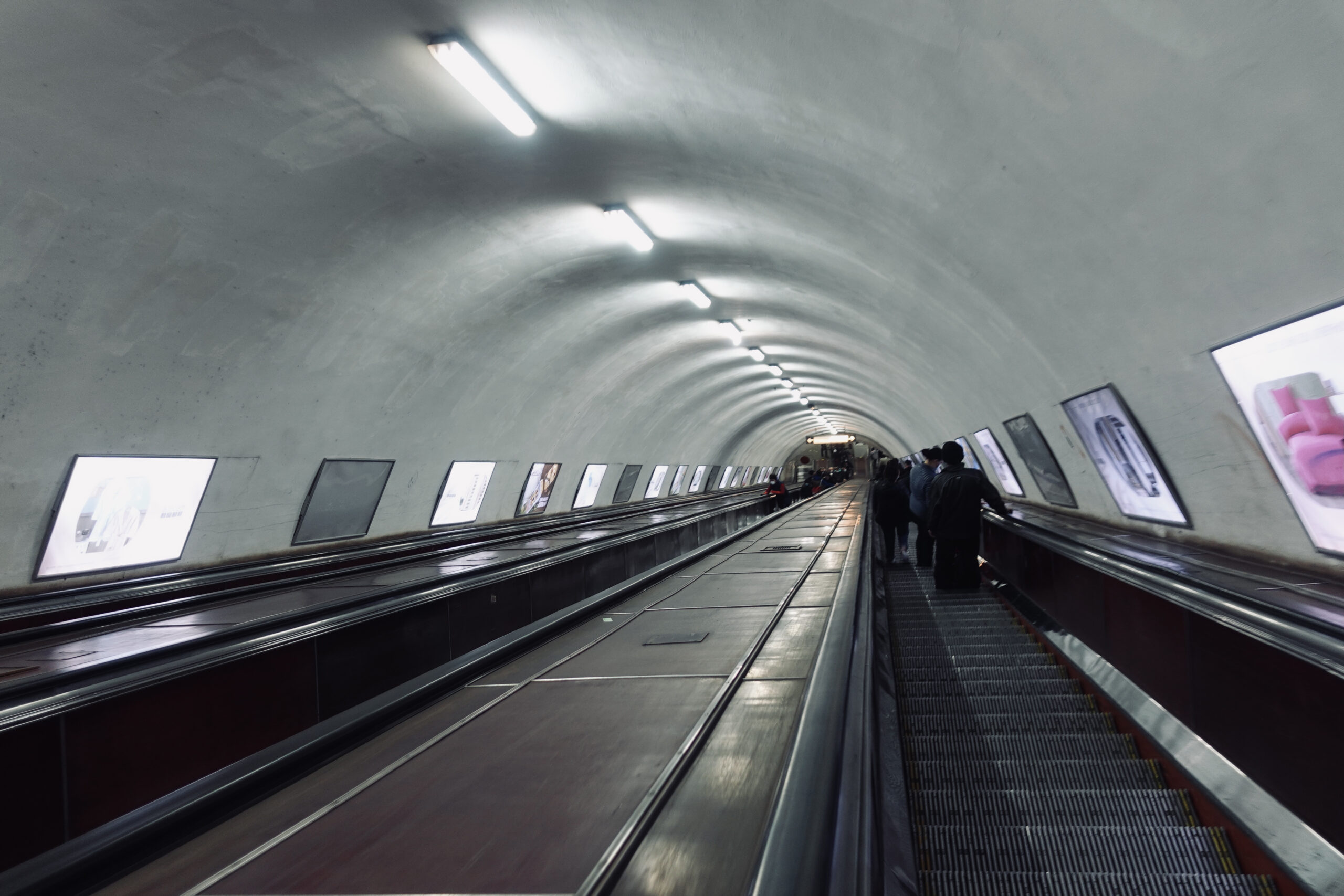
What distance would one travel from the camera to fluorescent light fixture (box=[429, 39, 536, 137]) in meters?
5.43

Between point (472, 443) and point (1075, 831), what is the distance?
12.3m

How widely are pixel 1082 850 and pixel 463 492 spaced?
43.0 ft

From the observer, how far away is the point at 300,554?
447 inches

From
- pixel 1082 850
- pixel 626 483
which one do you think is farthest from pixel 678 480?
pixel 1082 850

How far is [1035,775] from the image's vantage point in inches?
164

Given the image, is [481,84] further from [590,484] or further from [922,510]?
[590,484]

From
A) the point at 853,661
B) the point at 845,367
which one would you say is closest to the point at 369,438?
the point at 853,661

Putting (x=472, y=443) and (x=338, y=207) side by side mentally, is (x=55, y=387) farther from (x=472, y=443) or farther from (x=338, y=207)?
(x=472, y=443)

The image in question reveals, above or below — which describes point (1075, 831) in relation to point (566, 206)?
below

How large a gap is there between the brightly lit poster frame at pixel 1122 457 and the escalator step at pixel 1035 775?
301 cm

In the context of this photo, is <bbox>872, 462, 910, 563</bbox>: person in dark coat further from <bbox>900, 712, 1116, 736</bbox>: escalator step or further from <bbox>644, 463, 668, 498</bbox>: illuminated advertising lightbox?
<bbox>644, 463, 668, 498</bbox>: illuminated advertising lightbox

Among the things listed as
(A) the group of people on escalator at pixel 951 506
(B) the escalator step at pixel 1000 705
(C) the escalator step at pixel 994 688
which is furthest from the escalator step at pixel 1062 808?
(A) the group of people on escalator at pixel 951 506

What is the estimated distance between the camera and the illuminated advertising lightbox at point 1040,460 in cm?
1030

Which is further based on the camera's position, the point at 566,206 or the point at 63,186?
the point at 566,206
